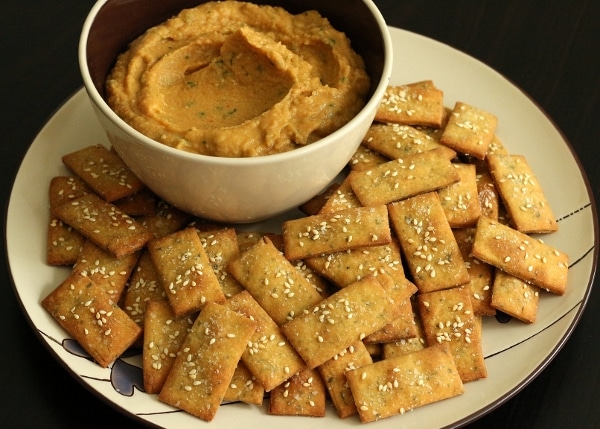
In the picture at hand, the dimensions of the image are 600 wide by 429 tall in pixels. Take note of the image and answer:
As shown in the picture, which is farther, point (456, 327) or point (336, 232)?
point (336, 232)

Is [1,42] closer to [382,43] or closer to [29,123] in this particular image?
[29,123]

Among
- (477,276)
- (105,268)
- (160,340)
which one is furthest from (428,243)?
(105,268)

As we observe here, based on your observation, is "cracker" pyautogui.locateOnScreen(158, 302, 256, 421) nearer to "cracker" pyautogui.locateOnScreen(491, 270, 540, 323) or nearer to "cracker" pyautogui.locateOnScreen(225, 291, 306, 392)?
"cracker" pyautogui.locateOnScreen(225, 291, 306, 392)

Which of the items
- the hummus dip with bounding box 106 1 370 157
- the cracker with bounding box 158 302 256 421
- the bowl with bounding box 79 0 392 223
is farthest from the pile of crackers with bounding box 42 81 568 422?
the hummus dip with bounding box 106 1 370 157

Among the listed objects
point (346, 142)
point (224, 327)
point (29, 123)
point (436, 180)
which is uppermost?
point (346, 142)

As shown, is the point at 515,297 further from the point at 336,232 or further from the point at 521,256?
the point at 336,232

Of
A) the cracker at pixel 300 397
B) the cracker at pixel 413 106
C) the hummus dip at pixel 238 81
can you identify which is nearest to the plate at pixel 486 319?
the cracker at pixel 300 397

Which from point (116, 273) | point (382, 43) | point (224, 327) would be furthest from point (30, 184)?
point (382, 43)
